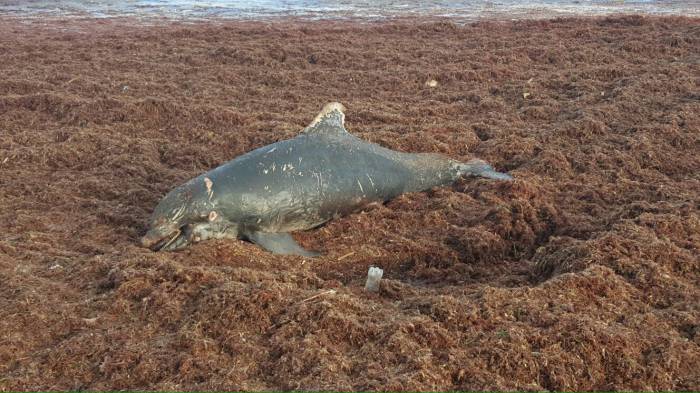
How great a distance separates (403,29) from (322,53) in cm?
403

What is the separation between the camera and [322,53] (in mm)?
12359

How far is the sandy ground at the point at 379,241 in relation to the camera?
3369 mm

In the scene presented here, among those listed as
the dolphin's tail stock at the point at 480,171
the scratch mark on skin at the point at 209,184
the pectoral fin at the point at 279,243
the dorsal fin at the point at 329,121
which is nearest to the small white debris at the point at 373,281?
the pectoral fin at the point at 279,243

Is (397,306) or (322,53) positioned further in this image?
Answer: (322,53)

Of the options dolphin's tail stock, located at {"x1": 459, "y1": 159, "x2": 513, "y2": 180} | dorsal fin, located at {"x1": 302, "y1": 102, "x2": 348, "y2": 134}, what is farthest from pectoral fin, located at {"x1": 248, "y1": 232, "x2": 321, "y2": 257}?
dolphin's tail stock, located at {"x1": 459, "y1": 159, "x2": 513, "y2": 180}

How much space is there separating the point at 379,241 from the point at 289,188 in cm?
98

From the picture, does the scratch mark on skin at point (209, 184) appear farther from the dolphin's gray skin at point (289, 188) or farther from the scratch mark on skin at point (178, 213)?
the scratch mark on skin at point (178, 213)

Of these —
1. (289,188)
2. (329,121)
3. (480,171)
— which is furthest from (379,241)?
(480,171)

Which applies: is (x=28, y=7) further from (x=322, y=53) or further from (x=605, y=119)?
(x=605, y=119)

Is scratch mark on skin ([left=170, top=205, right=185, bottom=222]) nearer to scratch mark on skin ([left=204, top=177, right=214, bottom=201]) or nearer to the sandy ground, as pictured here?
scratch mark on skin ([left=204, top=177, right=214, bottom=201])

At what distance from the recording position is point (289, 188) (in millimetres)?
5586

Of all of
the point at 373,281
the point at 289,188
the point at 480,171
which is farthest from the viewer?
the point at 480,171

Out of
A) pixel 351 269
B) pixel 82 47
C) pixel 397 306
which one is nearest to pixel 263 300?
pixel 397 306

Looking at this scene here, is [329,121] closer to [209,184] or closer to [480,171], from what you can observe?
[209,184]
